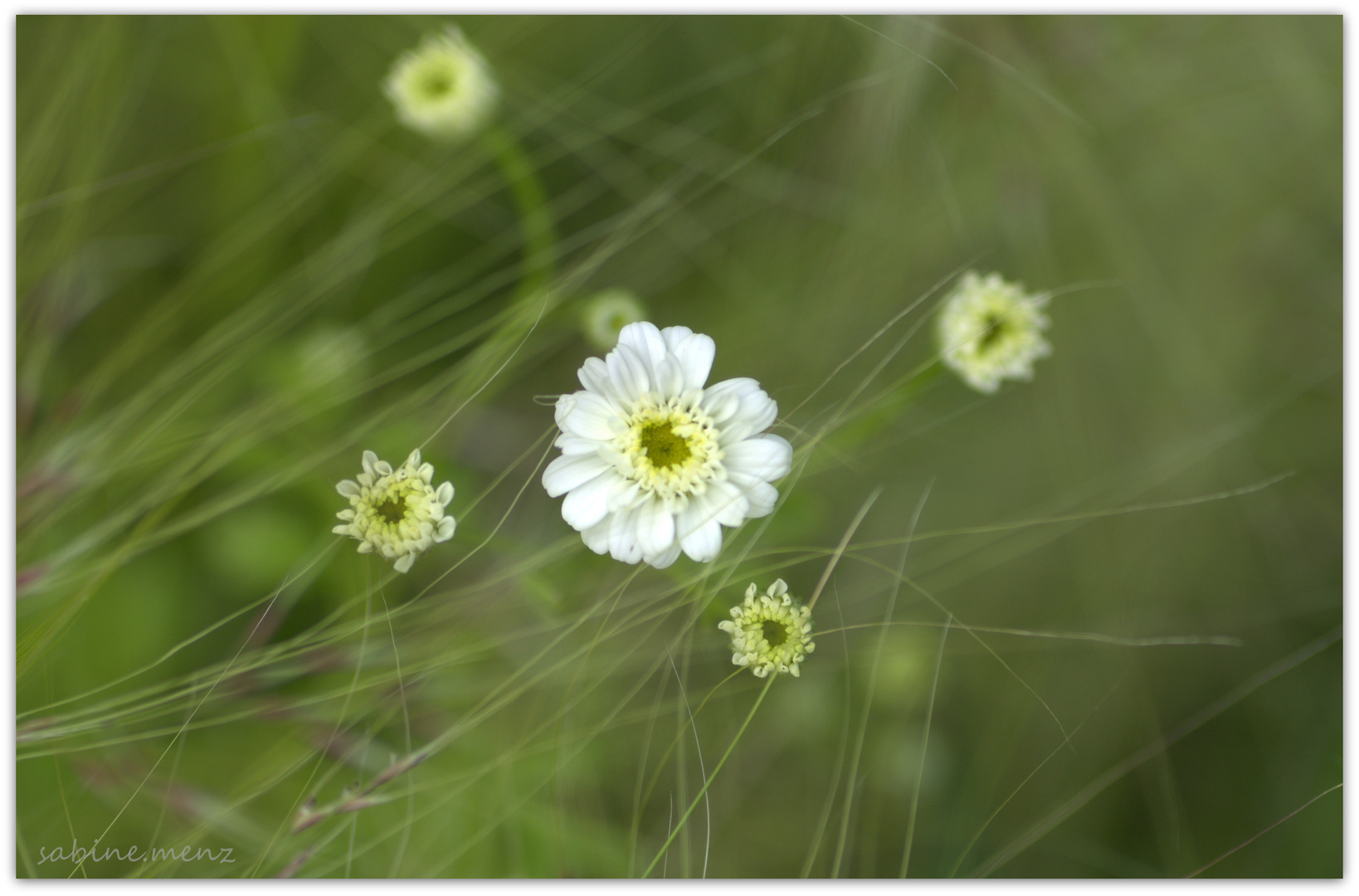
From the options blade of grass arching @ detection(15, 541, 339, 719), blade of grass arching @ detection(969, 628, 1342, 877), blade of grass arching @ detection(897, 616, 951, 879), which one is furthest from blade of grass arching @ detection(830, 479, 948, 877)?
blade of grass arching @ detection(15, 541, 339, 719)

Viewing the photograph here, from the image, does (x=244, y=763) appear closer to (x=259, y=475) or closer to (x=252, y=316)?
(x=259, y=475)

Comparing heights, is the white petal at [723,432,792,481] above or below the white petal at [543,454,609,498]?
below

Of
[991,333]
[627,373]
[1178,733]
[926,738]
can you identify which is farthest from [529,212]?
[1178,733]

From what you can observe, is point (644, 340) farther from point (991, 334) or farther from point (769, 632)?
point (991, 334)

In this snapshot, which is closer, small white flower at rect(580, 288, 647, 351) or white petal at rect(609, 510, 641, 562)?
white petal at rect(609, 510, 641, 562)

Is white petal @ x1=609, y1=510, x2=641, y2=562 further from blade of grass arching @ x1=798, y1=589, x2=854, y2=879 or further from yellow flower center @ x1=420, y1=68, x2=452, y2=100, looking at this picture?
yellow flower center @ x1=420, y1=68, x2=452, y2=100

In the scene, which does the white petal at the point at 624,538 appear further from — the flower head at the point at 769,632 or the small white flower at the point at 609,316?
the small white flower at the point at 609,316
